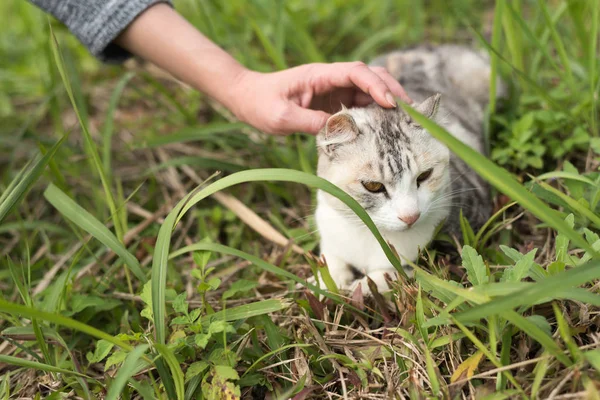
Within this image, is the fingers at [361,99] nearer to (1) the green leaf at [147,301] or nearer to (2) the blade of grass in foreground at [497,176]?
(2) the blade of grass in foreground at [497,176]

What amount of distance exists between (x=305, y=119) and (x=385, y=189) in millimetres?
430

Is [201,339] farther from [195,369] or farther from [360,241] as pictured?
[360,241]

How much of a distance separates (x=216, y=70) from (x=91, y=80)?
83.8 inches

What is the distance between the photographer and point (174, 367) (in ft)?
5.26

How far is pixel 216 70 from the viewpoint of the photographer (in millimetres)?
2383

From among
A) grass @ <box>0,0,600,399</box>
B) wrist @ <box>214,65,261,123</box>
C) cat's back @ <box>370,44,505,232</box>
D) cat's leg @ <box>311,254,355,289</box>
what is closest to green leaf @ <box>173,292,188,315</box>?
A: grass @ <box>0,0,600,399</box>

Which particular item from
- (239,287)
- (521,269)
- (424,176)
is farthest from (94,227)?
(521,269)

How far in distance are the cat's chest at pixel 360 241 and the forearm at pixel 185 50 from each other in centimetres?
74

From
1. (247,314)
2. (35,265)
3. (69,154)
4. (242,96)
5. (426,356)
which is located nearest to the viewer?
(426,356)

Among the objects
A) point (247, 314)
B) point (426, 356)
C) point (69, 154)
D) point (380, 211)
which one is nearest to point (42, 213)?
point (69, 154)

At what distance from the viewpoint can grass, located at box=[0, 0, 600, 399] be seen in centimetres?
157

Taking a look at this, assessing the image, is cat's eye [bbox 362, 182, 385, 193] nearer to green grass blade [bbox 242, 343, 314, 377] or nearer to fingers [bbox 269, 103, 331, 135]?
fingers [bbox 269, 103, 331, 135]

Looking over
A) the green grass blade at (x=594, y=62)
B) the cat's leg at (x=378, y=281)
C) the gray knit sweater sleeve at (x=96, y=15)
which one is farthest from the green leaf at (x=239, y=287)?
the green grass blade at (x=594, y=62)

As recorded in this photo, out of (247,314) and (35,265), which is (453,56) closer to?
(247,314)
